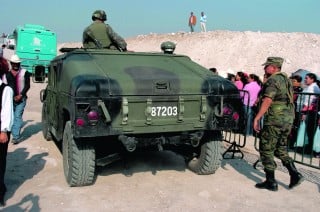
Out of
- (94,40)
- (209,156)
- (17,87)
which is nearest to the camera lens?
(209,156)

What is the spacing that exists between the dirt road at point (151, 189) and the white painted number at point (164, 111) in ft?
3.23

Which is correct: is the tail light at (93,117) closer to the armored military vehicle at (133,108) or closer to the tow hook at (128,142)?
the armored military vehicle at (133,108)

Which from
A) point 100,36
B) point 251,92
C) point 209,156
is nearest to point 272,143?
point 209,156

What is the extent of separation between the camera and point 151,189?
5.18m

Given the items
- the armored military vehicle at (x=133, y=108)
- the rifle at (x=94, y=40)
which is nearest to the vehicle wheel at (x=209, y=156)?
the armored military vehicle at (x=133, y=108)

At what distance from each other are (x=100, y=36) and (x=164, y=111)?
2390 mm

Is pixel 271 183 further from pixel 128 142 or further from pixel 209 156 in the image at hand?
pixel 128 142

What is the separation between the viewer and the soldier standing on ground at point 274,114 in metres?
5.10

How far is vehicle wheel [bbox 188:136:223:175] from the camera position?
5.68 m

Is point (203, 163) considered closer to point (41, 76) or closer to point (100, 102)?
point (100, 102)

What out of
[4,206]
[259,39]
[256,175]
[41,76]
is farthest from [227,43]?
[4,206]

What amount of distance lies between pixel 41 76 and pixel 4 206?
16.4m

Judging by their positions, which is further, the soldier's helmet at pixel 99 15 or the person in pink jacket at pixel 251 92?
the person in pink jacket at pixel 251 92

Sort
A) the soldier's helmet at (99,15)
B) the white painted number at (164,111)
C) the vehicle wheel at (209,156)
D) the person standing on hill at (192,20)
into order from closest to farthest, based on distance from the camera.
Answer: the white painted number at (164,111) → the vehicle wheel at (209,156) → the soldier's helmet at (99,15) → the person standing on hill at (192,20)
